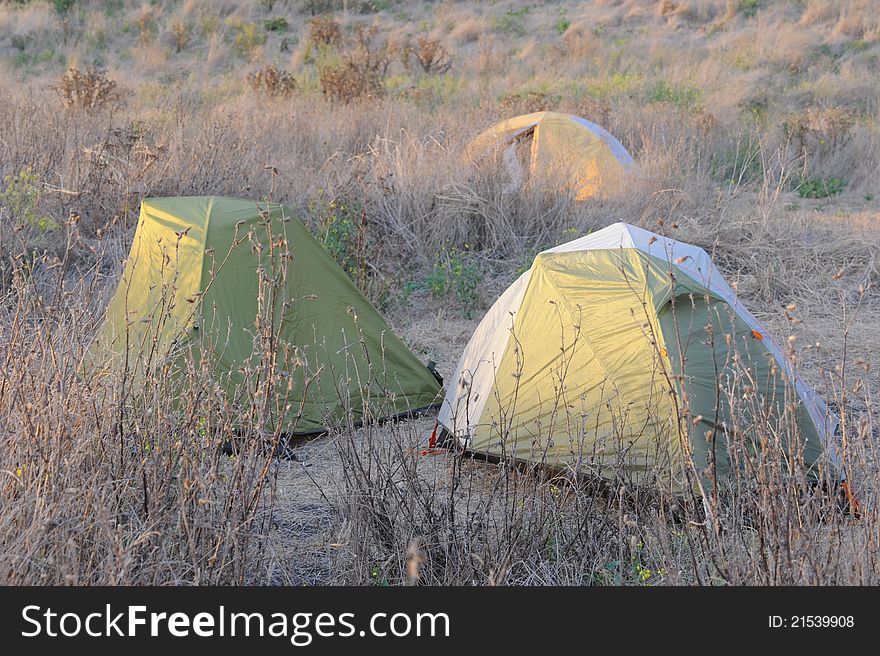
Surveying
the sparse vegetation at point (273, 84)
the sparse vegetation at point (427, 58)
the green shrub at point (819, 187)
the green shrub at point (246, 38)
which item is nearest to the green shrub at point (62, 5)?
the green shrub at point (246, 38)

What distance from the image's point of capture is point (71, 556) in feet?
8.24

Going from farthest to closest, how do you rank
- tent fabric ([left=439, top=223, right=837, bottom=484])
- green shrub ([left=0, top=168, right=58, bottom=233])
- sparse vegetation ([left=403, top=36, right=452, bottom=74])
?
sparse vegetation ([left=403, top=36, right=452, bottom=74]), green shrub ([left=0, top=168, right=58, bottom=233]), tent fabric ([left=439, top=223, right=837, bottom=484])

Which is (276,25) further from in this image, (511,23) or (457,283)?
(457,283)

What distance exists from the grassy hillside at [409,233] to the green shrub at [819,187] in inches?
2.0

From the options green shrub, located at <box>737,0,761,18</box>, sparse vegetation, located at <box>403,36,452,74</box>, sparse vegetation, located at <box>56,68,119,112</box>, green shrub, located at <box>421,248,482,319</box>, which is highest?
sparse vegetation, located at <box>56,68,119,112</box>

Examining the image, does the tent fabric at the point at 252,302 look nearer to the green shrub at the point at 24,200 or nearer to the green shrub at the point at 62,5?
the green shrub at the point at 24,200

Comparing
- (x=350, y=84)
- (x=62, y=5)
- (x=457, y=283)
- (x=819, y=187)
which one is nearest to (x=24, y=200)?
(x=457, y=283)

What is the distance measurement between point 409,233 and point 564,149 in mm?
2470

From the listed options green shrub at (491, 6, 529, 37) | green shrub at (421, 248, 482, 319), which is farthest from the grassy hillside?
green shrub at (491, 6, 529, 37)

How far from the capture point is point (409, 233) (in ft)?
25.2

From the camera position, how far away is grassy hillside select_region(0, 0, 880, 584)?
8.96ft

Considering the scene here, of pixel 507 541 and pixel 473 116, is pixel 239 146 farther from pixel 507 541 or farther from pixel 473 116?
pixel 507 541

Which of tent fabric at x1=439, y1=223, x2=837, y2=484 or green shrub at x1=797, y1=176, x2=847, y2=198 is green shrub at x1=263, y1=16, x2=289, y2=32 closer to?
green shrub at x1=797, y1=176, x2=847, y2=198

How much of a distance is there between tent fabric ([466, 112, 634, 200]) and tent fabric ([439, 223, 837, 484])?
4183mm
